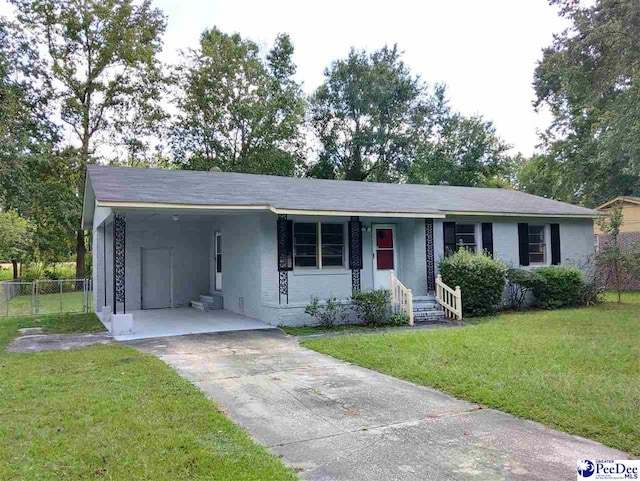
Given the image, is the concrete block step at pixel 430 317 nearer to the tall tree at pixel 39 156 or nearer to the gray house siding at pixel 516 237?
the gray house siding at pixel 516 237

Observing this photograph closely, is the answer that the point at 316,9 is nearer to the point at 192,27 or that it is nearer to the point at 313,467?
the point at 313,467

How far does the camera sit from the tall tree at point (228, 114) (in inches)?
1172

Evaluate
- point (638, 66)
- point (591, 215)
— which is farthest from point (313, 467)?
point (591, 215)

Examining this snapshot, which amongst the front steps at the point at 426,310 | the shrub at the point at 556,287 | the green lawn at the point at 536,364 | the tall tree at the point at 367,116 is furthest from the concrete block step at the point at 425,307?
the tall tree at the point at 367,116

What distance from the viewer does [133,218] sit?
14.1m

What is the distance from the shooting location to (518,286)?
14.2 metres

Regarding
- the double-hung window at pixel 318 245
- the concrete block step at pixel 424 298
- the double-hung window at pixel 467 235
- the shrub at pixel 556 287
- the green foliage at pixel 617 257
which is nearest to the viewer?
the double-hung window at pixel 318 245

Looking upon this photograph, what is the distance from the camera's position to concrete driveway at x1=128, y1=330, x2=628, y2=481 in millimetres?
3699

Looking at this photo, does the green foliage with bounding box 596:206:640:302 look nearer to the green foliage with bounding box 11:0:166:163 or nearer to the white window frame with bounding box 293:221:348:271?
the white window frame with bounding box 293:221:348:271

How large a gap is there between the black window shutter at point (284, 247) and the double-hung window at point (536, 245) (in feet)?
28.2

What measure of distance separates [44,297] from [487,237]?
20.7 metres

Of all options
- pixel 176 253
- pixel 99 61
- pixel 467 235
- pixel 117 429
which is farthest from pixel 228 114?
pixel 117 429

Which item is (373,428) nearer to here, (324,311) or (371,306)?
(324,311)

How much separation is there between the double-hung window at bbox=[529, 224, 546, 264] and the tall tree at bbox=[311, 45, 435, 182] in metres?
18.5
